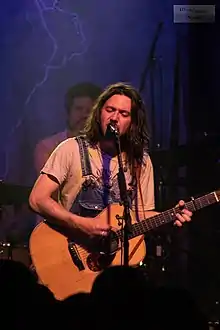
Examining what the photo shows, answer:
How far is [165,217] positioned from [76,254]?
59cm

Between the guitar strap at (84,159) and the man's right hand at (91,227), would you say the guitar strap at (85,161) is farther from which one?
the man's right hand at (91,227)

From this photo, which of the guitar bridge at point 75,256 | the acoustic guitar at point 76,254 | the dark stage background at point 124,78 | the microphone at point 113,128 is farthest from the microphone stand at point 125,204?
the dark stage background at point 124,78

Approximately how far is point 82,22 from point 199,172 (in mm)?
1521

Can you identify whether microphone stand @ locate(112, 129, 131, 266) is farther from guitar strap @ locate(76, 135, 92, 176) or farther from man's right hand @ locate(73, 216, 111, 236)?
guitar strap @ locate(76, 135, 92, 176)

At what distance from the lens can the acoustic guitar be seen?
3805 millimetres

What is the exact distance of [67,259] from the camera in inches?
151

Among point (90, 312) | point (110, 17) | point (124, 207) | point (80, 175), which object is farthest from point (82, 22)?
point (90, 312)

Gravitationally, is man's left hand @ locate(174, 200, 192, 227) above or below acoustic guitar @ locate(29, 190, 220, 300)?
above

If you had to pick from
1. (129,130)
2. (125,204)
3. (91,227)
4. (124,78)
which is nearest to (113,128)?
(125,204)

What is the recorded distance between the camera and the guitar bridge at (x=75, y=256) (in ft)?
12.6

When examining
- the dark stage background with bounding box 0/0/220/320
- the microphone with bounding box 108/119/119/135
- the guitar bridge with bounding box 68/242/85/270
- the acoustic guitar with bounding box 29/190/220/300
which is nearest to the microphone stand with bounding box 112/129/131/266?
the microphone with bounding box 108/119/119/135

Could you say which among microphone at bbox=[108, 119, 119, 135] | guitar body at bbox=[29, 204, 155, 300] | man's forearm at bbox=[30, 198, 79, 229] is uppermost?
microphone at bbox=[108, 119, 119, 135]

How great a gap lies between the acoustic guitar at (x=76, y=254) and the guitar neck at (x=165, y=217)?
2 cm

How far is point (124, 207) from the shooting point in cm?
354
